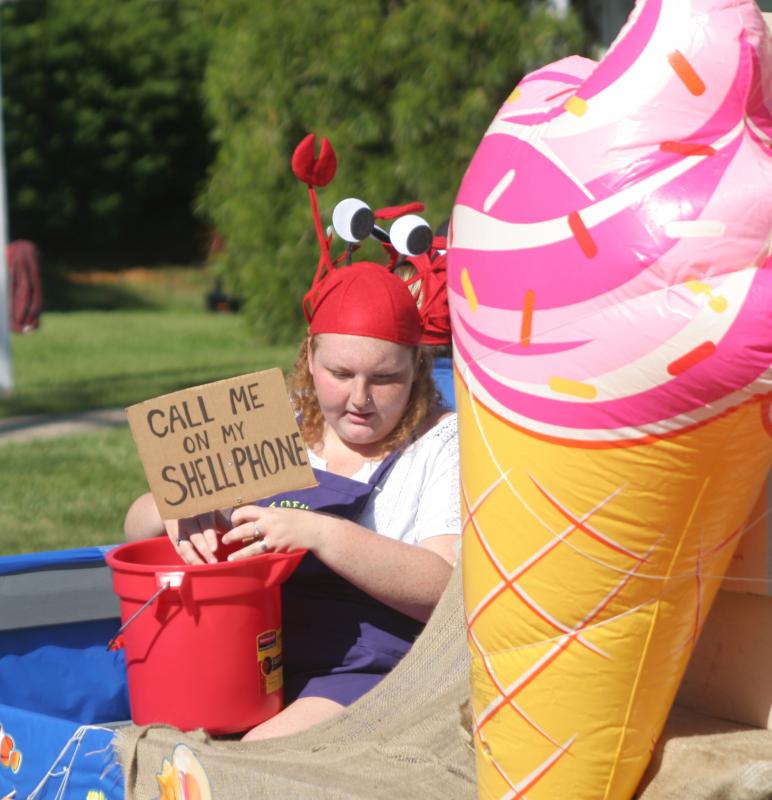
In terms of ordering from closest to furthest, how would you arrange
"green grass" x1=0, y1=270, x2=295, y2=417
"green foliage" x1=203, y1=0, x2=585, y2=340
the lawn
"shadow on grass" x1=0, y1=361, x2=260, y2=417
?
the lawn
"shadow on grass" x1=0, y1=361, x2=260, y2=417
"green foliage" x1=203, y1=0, x2=585, y2=340
"green grass" x1=0, y1=270, x2=295, y2=417

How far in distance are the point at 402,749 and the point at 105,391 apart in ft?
29.3

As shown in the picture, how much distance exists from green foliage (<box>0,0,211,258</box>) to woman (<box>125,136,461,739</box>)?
2332 cm

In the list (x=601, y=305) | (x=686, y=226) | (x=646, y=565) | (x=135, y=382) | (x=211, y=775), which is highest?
(x=686, y=226)

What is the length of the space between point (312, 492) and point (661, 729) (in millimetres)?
1124

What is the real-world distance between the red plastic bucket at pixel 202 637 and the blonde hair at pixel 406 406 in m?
0.49

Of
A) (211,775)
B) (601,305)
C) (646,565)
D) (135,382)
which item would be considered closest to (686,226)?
(601,305)

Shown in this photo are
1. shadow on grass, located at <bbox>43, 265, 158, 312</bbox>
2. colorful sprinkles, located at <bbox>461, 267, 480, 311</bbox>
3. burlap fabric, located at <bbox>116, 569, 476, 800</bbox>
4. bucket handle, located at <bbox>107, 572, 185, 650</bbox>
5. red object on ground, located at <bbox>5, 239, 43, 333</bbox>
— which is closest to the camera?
colorful sprinkles, located at <bbox>461, 267, 480, 311</bbox>

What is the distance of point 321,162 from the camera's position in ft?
9.38

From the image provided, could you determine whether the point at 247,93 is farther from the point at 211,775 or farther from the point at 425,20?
the point at 211,775

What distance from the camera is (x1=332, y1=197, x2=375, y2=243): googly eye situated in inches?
108

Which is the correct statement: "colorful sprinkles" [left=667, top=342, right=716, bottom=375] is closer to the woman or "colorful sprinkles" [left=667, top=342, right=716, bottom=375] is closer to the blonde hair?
the woman

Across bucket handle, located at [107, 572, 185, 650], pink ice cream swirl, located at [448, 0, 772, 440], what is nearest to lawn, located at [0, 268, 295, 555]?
bucket handle, located at [107, 572, 185, 650]

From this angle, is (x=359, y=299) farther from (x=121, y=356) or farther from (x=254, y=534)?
(x=121, y=356)

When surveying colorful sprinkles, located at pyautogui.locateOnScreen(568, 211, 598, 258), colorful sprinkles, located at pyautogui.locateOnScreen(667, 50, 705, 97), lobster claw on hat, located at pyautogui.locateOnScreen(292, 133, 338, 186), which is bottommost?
lobster claw on hat, located at pyautogui.locateOnScreen(292, 133, 338, 186)
